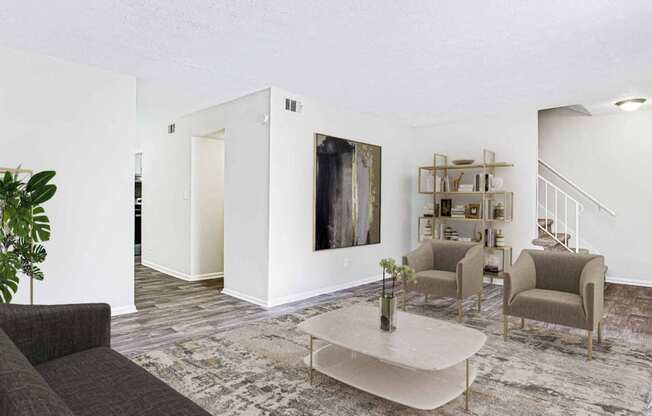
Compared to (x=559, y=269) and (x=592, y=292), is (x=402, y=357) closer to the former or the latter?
(x=592, y=292)


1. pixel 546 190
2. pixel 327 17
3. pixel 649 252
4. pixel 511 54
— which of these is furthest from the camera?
pixel 546 190

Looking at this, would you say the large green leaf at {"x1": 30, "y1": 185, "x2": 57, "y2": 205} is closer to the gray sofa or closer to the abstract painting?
the gray sofa

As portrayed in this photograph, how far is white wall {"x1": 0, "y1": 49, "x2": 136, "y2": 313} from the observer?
3.55m

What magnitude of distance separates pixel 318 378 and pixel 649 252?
19.4 feet

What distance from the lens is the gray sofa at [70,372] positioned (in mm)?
1072

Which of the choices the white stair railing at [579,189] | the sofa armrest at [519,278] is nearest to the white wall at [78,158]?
the sofa armrest at [519,278]

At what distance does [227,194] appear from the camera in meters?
5.27

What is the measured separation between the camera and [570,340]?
3.56 m

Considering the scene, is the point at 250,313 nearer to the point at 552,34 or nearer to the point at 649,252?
the point at 552,34

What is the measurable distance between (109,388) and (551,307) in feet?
10.8

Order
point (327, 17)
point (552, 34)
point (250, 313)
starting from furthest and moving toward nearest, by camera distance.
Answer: point (250, 313) → point (552, 34) → point (327, 17)

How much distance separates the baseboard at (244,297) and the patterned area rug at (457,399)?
2.85 feet

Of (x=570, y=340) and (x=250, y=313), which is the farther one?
(x=250, y=313)

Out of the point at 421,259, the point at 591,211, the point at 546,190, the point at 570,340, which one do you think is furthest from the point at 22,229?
the point at 591,211
